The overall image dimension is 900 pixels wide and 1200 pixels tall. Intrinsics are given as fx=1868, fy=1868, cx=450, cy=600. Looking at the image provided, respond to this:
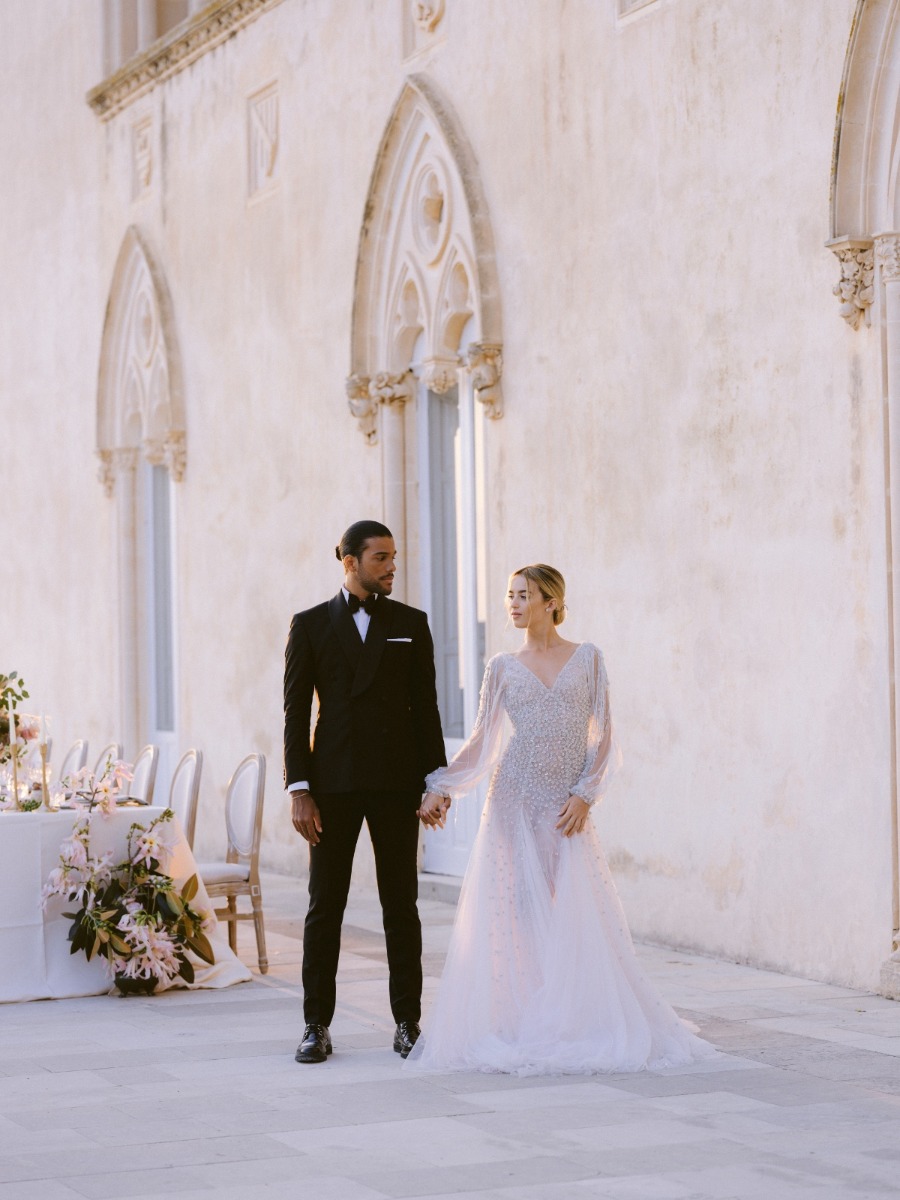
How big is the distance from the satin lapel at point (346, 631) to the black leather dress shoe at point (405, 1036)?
3.93ft

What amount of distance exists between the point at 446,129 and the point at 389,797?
535 cm

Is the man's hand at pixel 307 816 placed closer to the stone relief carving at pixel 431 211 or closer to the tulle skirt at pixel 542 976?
the tulle skirt at pixel 542 976

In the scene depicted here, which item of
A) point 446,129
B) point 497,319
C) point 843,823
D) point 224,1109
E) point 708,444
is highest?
point 446,129

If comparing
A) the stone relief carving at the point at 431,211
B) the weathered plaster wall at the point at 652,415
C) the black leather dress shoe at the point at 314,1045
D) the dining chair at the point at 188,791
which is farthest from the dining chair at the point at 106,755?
the stone relief carving at the point at 431,211

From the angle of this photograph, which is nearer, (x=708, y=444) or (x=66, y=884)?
(x=66, y=884)

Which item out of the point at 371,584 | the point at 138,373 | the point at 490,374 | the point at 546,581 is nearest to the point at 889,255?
the point at 546,581

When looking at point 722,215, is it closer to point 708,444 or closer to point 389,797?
point 708,444

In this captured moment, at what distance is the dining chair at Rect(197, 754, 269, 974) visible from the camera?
8375 mm

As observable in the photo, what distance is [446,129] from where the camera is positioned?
10.4 meters

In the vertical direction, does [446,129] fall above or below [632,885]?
above

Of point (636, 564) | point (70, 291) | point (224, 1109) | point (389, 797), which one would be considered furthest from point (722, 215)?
point (70, 291)

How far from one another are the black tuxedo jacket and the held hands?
0.27 ft

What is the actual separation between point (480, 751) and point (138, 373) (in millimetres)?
9554

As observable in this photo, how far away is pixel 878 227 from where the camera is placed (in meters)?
7.27
